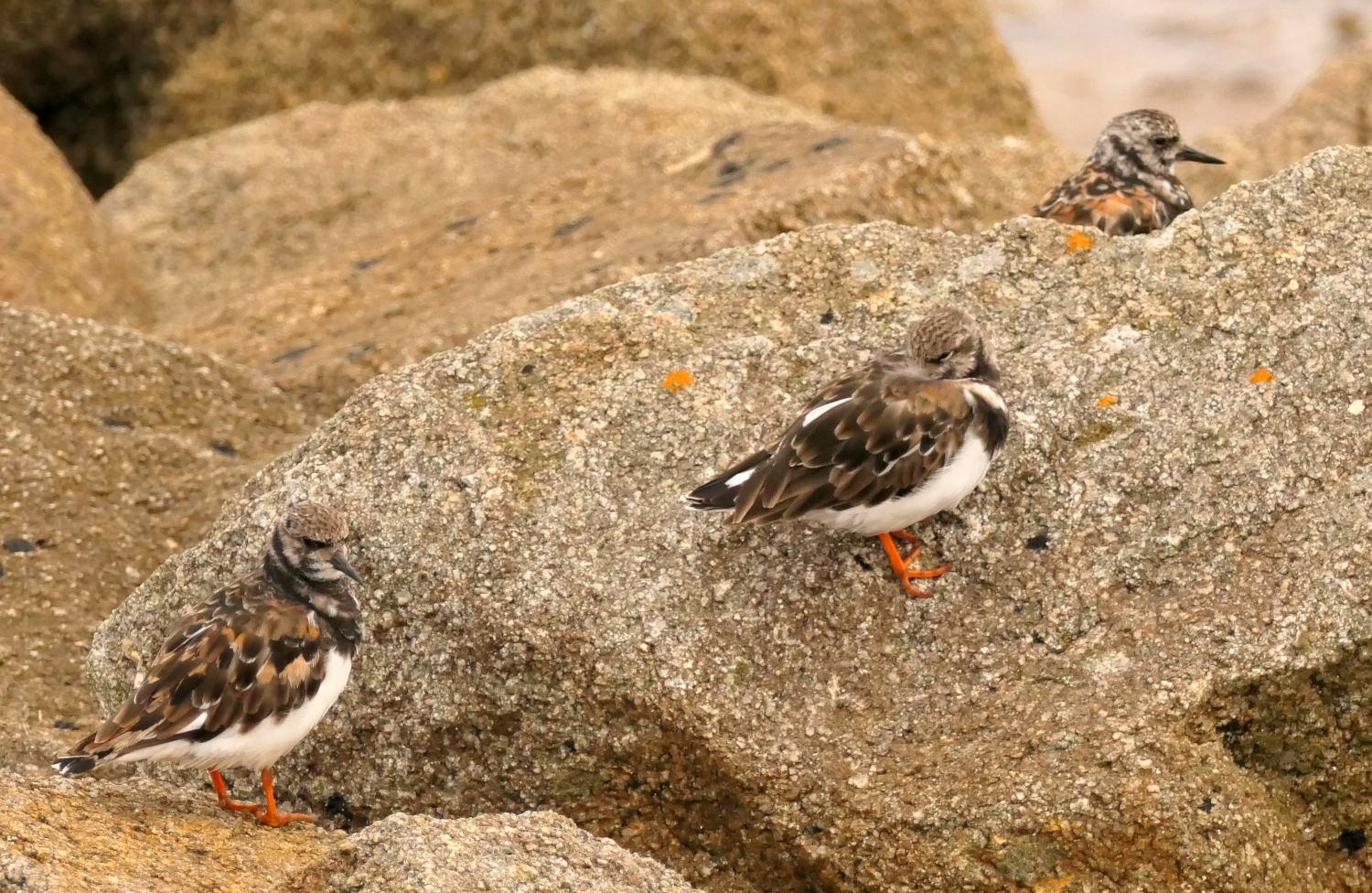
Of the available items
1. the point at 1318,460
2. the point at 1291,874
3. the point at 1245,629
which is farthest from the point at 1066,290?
the point at 1291,874

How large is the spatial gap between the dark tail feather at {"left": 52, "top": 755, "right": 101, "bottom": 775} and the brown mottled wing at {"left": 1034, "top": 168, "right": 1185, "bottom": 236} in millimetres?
4655

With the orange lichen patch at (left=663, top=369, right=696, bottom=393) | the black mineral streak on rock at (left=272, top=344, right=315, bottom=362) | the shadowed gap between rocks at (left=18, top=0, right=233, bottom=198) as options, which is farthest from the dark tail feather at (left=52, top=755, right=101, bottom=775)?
the shadowed gap between rocks at (left=18, top=0, right=233, bottom=198)

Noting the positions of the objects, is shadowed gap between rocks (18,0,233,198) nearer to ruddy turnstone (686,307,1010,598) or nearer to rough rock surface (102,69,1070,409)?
rough rock surface (102,69,1070,409)

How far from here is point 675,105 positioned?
1254 centimetres

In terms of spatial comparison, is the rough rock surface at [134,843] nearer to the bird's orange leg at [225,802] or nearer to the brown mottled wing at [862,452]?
the bird's orange leg at [225,802]

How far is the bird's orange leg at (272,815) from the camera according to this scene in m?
5.92

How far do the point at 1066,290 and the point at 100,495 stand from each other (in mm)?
4273

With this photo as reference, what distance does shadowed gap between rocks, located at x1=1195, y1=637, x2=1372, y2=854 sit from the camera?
571cm

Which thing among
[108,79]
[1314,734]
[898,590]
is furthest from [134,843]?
[108,79]

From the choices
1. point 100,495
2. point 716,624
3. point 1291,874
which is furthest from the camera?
point 100,495

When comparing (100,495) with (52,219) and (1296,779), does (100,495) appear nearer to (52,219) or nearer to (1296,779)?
(52,219)

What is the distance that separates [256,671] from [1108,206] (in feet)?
14.1

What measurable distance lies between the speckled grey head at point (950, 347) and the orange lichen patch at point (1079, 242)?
0.92m

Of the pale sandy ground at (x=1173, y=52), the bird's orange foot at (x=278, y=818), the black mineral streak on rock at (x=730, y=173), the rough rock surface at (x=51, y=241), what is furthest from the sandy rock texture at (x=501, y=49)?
the bird's orange foot at (x=278, y=818)
